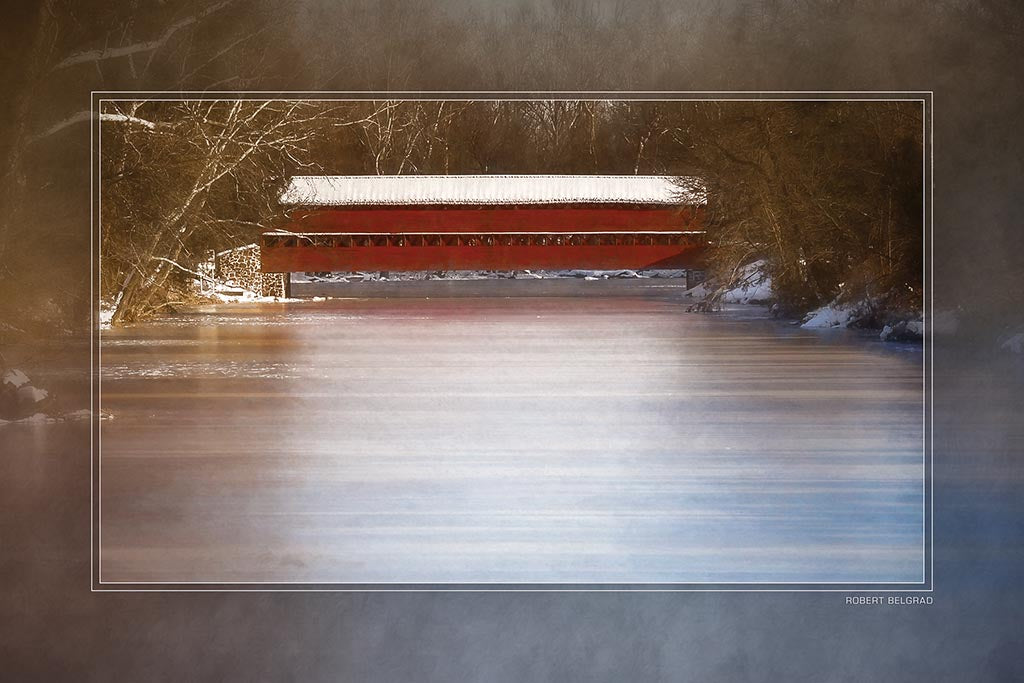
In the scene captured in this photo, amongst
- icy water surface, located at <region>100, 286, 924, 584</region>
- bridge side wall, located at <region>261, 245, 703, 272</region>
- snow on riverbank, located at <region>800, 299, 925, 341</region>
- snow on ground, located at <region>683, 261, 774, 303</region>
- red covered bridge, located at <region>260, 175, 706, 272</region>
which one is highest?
red covered bridge, located at <region>260, 175, 706, 272</region>

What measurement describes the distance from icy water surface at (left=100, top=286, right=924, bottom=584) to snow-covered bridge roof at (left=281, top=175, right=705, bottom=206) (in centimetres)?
32

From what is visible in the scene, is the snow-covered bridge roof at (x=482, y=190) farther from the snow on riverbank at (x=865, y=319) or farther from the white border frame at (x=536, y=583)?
the snow on riverbank at (x=865, y=319)

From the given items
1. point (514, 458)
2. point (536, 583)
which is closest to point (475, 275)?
point (514, 458)

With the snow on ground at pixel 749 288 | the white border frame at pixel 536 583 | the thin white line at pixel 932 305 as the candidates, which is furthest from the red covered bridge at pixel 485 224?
the thin white line at pixel 932 305

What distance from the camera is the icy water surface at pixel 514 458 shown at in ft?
8.86

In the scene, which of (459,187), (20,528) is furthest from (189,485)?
(459,187)

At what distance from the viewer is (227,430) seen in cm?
271

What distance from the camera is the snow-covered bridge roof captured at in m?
2.73

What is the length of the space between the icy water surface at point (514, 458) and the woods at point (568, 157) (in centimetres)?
18

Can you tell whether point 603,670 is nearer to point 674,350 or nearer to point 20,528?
point 674,350

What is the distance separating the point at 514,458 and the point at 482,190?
74cm

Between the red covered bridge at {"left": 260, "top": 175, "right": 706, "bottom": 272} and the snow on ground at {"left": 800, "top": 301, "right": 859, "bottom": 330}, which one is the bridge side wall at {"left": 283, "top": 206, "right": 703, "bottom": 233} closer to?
the red covered bridge at {"left": 260, "top": 175, "right": 706, "bottom": 272}

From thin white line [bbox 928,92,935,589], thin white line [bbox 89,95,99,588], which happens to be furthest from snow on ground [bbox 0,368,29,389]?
thin white line [bbox 928,92,935,589]

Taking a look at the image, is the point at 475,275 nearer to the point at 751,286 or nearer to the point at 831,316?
the point at 751,286
